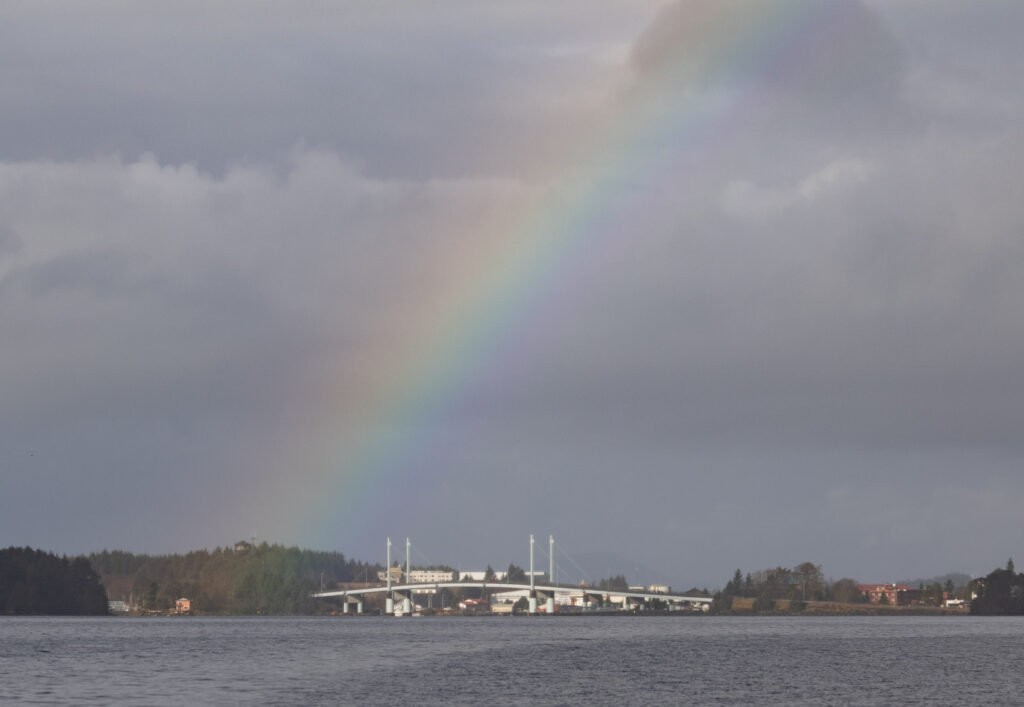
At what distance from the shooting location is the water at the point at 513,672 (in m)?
72.8

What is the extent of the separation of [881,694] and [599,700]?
1603 centimetres

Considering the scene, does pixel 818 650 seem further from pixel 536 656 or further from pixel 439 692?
pixel 439 692

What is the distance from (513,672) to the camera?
3686 inches

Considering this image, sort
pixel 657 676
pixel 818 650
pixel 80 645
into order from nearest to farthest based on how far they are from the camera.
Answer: pixel 657 676 → pixel 818 650 → pixel 80 645

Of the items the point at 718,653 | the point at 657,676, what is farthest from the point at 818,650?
the point at 657,676

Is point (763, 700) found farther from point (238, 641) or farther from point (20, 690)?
point (238, 641)

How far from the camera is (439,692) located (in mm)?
75438

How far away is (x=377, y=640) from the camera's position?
157 m

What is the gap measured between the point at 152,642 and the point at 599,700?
9312 cm

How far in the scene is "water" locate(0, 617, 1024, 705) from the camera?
7275 cm

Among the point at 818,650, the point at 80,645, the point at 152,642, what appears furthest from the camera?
the point at 152,642

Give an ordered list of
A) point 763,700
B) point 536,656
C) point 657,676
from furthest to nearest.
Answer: point 536,656 < point 657,676 < point 763,700

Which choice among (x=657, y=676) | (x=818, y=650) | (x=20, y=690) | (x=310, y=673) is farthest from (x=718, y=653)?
(x=20, y=690)

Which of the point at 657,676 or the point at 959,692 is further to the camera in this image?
the point at 657,676
